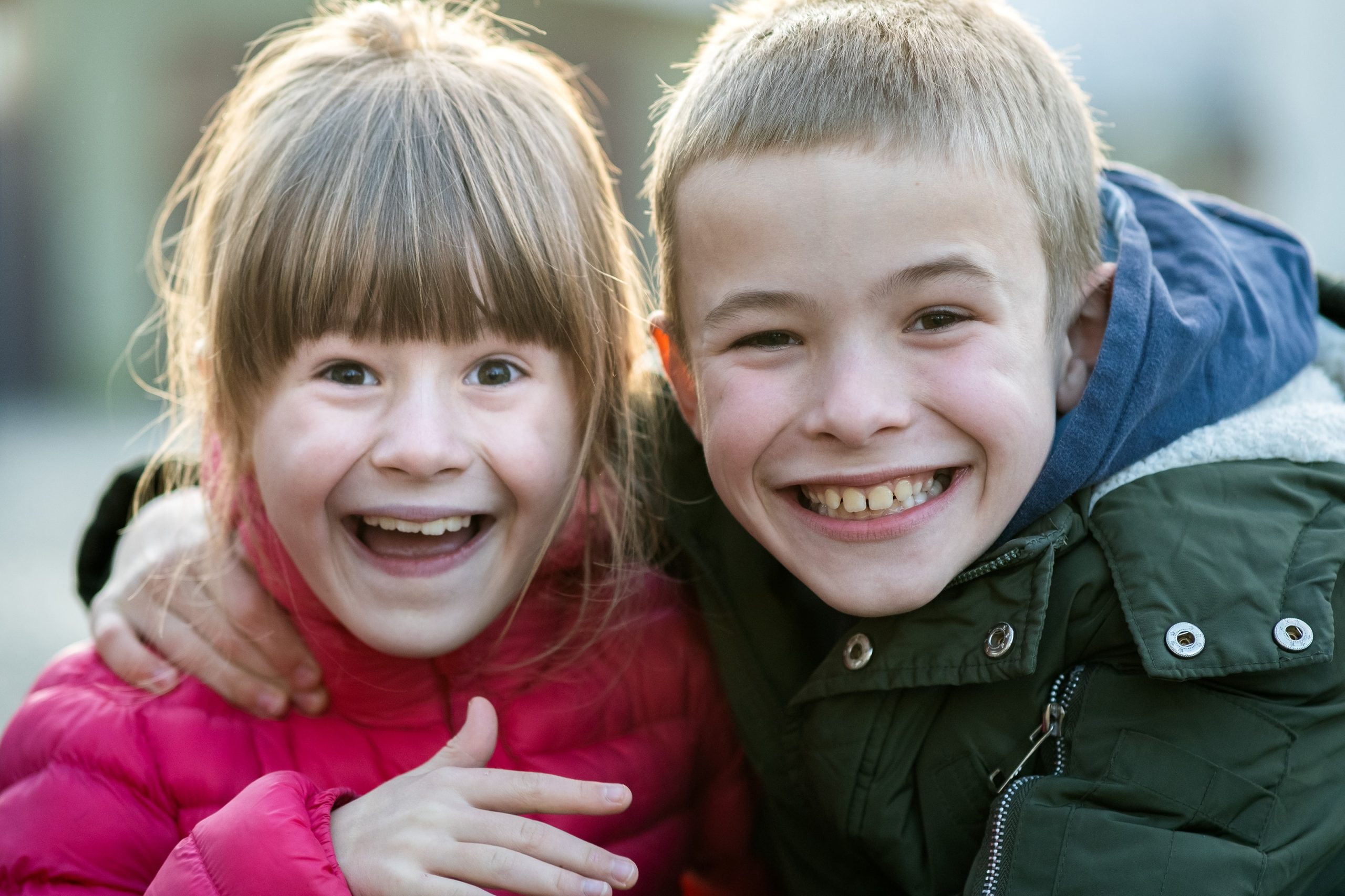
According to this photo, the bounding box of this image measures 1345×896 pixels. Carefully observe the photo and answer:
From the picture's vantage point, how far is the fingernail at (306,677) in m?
1.72

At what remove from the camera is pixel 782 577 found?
1.79m

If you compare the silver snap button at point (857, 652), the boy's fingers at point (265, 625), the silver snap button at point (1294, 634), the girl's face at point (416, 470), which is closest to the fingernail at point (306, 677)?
the boy's fingers at point (265, 625)

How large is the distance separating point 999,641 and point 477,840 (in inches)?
24.9

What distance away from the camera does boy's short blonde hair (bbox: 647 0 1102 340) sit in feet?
4.67

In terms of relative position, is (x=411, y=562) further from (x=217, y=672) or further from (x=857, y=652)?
(x=857, y=652)

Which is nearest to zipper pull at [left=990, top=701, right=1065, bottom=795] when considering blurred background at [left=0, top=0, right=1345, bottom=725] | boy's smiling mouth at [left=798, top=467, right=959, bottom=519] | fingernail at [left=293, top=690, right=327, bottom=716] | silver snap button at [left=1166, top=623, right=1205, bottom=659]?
silver snap button at [left=1166, top=623, right=1205, bottom=659]

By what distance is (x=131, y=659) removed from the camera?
5.69 feet

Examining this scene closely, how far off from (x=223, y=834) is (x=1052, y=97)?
1335mm

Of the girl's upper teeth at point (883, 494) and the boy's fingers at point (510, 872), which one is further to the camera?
the girl's upper teeth at point (883, 494)

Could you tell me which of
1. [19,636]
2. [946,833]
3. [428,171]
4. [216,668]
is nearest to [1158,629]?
[946,833]

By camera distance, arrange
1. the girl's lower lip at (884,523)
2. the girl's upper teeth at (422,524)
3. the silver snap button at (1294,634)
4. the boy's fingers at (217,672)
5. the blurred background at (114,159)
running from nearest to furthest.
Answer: the silver snap button at (1294,634)
the girl's lower lip at (884,523)
the girl's upper teeth at (422,524)
the boy's fingers at (217,672)
the blurred background at (114,159)

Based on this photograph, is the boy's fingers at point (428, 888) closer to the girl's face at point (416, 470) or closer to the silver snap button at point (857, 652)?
the girl's face at point (416, 470)

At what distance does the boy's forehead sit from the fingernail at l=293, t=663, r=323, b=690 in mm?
787

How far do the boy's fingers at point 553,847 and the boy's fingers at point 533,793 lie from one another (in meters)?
0.02
